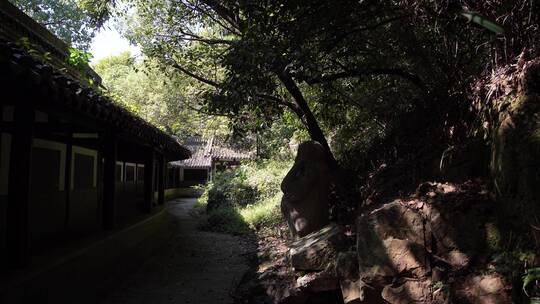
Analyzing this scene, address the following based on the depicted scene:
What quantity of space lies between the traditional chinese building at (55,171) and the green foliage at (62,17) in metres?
19.0

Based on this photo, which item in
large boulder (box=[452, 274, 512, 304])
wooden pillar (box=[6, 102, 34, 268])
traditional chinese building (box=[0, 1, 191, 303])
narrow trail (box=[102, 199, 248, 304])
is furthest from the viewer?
narrow trail (box=[102, 199, 248, 304])

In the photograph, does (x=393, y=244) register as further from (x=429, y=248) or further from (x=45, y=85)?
(x=45, y=85)

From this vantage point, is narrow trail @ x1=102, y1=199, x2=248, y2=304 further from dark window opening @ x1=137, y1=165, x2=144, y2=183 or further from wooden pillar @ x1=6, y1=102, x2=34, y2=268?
dark window opening @ x1=137, y1=165, x2=144, y2=183

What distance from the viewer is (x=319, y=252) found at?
6.74 metres

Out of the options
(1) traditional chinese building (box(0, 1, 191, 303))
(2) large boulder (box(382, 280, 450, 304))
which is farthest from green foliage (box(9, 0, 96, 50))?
(2) large boulder (box(382, 280, 450, 304))

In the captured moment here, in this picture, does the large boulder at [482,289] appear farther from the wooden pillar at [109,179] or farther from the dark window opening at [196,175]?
the dark window opening at [196,175]

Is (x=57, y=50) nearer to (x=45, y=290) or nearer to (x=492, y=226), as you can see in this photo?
(x=45, y=290)

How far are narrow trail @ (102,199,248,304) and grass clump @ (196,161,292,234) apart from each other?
1.48 m

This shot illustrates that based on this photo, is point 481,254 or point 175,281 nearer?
point 481,254

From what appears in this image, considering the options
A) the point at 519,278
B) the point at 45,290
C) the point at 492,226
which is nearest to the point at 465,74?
the point at 492,226

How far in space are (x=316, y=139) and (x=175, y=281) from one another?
4089 millimetres

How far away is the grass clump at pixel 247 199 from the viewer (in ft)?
48.9

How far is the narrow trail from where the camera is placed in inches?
287

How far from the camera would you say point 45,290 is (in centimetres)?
509
